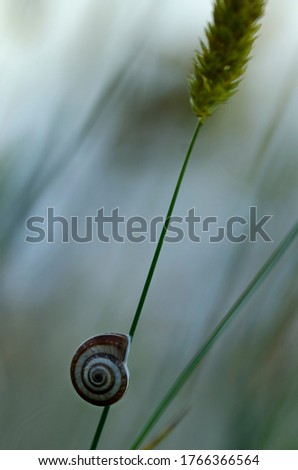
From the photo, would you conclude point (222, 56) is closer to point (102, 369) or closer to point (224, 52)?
point (224, 52)

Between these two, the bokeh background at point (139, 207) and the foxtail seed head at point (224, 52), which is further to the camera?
the bokeh background at point (139, 207)

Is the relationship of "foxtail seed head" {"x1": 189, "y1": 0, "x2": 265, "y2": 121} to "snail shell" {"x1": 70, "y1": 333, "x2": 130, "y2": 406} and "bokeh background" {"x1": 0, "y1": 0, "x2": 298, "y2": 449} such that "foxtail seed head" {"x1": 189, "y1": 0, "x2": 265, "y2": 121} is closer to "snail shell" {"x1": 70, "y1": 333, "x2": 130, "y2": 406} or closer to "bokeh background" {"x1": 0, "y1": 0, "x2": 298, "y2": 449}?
"snail shell" {"x1": 70, "y1": 333, "x2": 130, "y2": 406}

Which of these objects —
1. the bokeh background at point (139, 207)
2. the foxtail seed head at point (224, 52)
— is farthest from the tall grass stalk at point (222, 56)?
the bokeh background at point (139, 207)

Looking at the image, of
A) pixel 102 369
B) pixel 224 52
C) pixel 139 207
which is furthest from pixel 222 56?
pixel 139 207

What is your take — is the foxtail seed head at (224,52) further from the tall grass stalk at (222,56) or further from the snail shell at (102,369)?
the snail shell at (102,369)

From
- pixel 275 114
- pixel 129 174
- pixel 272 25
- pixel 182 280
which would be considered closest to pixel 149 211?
pixel 129 174

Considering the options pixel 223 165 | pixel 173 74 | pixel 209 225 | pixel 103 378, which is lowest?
pixel 103 378

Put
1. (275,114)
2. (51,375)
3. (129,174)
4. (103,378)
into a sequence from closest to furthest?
(103,378) < (275,114) < (51,375) < (129,174)

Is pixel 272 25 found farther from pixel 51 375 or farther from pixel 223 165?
pixel 51 375
